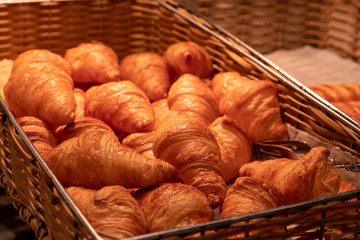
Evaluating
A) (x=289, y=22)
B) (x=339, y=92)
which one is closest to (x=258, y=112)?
(x=339, y=92)

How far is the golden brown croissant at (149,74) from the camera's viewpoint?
1374mm

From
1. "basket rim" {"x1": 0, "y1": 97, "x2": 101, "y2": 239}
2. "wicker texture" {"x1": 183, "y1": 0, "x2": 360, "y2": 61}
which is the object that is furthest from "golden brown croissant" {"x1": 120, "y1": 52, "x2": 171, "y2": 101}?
"wicker texture" {"x1": 183, "y1": 0, "x2": 360, "y2": 61}

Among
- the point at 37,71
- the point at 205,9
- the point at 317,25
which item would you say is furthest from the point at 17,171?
the point at 317,25

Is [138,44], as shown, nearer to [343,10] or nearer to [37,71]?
[37,71]

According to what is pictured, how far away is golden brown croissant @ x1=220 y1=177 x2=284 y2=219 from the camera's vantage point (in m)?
0.89

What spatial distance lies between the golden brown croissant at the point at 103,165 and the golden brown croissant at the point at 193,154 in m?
0.05

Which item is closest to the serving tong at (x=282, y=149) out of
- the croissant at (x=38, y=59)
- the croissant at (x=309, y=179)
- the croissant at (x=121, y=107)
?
the croissant at (x=309, y=179)

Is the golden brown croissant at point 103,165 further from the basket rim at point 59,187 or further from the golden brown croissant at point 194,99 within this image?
the golden brown croissant at point 194,99

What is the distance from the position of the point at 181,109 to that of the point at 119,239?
1.66ft

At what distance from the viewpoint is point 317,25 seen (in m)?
2.10

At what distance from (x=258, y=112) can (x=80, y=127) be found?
383 millimetres

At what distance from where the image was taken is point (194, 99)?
1237 millimetres

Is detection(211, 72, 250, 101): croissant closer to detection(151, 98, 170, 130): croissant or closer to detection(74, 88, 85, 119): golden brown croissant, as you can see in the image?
detection(151, 98, 170, 130): croissant

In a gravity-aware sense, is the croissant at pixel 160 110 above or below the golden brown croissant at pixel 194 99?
below
